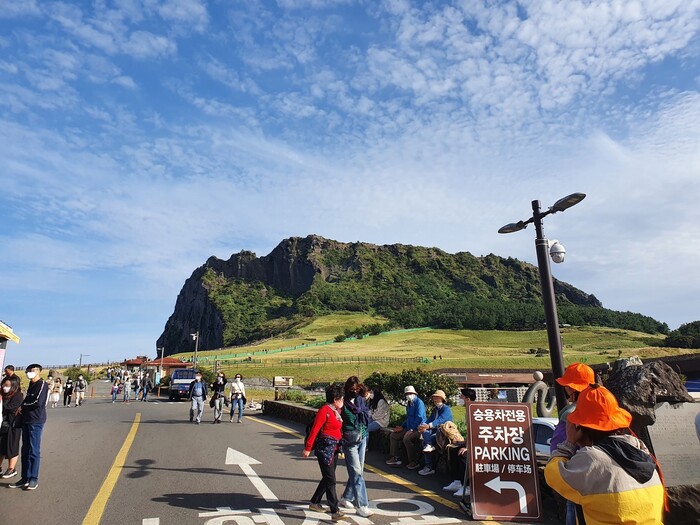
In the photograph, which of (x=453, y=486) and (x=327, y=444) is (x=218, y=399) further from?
(x=327, y=444)

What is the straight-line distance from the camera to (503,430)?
6328 millimetres

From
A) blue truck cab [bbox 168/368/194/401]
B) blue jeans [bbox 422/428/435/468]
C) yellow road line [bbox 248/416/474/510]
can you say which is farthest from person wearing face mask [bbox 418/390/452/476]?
blue truck cab [bbox 168/368/194/401]

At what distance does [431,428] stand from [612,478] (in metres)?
6.01

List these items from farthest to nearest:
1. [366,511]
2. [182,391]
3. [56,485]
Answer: [182,391] < [56,485] < [366,511]

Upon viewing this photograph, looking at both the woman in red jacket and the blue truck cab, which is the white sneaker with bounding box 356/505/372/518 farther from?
the blue truck cab

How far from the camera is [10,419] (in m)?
7.56

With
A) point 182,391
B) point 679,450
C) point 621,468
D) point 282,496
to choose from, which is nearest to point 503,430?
point 679,450

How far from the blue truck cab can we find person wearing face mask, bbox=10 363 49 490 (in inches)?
959

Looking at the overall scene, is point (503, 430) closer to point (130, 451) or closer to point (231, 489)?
point (231, 489)

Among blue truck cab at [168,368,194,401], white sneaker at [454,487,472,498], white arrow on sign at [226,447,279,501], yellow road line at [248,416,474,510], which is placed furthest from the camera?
blue truck cab at [168,368,194,401]

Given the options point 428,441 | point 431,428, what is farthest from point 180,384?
point 431,428

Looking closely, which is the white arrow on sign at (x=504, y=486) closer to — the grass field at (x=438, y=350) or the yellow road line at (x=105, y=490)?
the yellow road line at (x=105, y=490)

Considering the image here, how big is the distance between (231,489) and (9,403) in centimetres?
364

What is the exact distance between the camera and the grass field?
6391 centimetres
